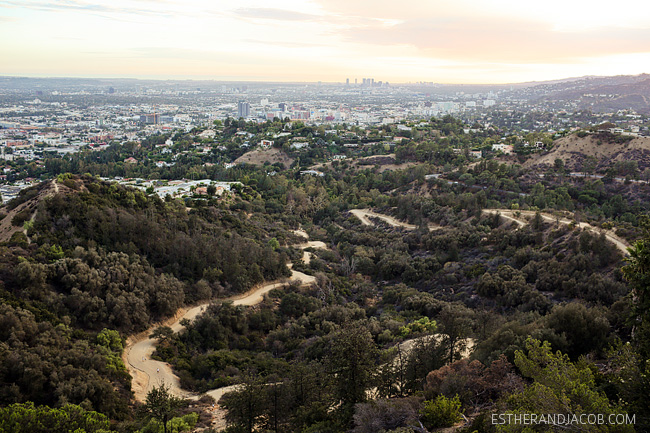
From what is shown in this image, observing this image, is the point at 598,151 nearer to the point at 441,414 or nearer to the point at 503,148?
the point at 503,148

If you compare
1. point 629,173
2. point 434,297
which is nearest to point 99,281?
point 434,297

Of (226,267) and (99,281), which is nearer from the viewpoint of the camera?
(99,281)

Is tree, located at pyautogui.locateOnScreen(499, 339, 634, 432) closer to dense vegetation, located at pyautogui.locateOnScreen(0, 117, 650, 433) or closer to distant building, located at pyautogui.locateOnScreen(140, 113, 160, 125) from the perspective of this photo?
dense vegetation, located at pyautogui.locateOnScreen(0, 117, 650, 433)

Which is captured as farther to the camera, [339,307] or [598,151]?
[598,151]

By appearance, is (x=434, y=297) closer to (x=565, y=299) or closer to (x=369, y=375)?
(x=565, y=299)

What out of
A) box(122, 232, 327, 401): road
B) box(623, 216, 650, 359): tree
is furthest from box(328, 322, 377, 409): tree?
box(623, 216, 650, 359): tree

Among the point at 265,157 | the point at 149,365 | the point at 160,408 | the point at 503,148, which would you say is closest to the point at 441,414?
the point at 160,408

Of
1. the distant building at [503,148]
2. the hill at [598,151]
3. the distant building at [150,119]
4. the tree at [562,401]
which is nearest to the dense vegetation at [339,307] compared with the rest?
the tree at [562,401]
